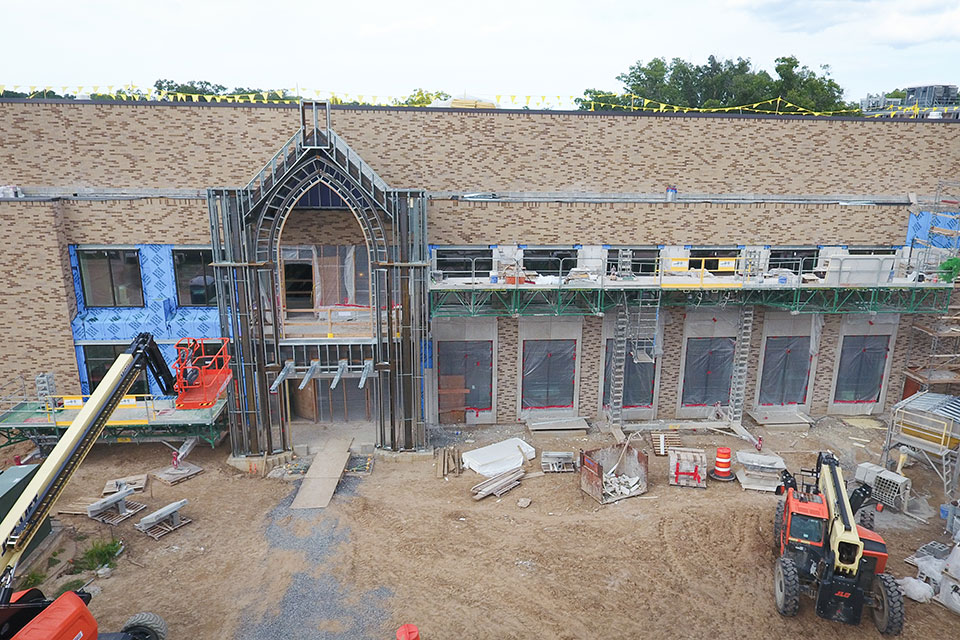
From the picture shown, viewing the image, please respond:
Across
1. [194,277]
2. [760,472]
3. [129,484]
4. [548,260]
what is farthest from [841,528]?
[194,277]

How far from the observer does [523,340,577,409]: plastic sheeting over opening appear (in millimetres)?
21469

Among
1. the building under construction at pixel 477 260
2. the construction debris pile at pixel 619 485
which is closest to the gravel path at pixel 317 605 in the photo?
the building under construction at pixel 477 260

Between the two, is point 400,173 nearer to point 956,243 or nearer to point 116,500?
point 116,500

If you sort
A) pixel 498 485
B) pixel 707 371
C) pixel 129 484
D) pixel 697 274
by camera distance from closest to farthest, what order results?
pixel 129 484, pixel 498 485, pixel 697 274, pixel 707 371

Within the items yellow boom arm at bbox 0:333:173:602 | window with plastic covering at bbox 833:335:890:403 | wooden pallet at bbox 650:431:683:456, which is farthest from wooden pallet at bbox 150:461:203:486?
window with plastic covering at bbox 833:335:890:403

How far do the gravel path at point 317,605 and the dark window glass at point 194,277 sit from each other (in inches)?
350

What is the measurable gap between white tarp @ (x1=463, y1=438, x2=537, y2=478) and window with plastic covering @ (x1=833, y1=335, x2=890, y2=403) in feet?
42.2

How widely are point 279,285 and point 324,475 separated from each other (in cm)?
598

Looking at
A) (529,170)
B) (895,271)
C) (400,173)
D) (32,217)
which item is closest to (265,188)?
(400,173)

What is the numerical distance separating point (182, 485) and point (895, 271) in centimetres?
2492

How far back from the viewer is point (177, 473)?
59.3ft

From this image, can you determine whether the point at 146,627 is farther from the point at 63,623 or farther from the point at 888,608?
the point at 888,608

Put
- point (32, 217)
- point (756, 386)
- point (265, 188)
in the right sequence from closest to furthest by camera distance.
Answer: point (265, 188), point (32, 217), point (756, 386)

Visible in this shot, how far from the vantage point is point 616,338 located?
21141mm
